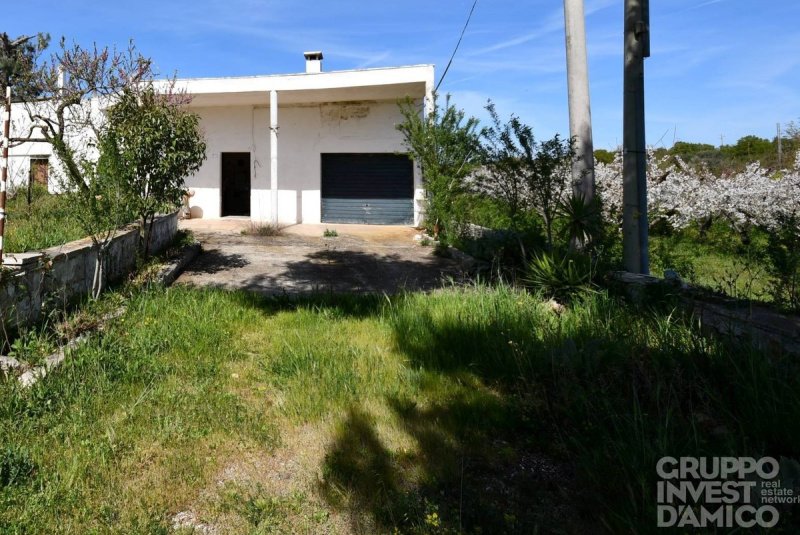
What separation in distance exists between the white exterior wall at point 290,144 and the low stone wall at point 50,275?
988cm

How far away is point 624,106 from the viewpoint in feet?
18.3

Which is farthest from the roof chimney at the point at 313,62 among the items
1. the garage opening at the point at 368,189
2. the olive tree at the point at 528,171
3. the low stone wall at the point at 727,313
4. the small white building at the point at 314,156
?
the low stone wall at the point at 727,313

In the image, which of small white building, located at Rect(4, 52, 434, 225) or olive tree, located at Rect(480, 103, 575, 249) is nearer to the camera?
olive tree, located at Rect(480, 103, 575, 249)

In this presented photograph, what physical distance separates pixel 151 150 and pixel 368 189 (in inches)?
388

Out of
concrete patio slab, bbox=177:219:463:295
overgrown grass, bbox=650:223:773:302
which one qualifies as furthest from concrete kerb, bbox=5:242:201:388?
Answer: overgrown grass, bbox=650:223:773:302

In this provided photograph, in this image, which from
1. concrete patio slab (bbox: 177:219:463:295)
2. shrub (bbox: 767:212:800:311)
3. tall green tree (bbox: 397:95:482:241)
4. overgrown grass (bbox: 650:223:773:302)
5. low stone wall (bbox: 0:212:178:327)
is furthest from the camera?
tall green tree (bbox: 397:95:482:241)

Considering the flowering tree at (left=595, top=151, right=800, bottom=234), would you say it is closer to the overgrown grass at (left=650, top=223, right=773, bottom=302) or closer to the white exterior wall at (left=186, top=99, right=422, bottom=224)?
the overgrown grass at (left=650, top=223, right=773, bottom=302)

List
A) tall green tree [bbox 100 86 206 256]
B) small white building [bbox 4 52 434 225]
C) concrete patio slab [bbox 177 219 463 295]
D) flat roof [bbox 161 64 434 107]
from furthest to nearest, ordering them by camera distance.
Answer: small white building [bbox 4 52 434 225] < flat roof [bbox 161 64 434 107] < concrete patio slab [bbox 177 219 463 295] < tall green tree [bbox 100 86 206 256]

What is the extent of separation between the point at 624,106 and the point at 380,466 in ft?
15.7

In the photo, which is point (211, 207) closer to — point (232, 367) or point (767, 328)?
point (232, 367)

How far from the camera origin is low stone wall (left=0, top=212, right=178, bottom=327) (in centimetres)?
400

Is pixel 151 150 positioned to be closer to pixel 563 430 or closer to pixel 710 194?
pixel 563 430

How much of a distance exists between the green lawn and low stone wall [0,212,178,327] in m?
0.66

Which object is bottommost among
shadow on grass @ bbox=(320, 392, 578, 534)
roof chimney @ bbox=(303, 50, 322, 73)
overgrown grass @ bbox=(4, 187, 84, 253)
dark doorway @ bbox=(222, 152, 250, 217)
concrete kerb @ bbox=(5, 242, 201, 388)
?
shadow on grass @ bbox=(320, 392, 578, 534)
